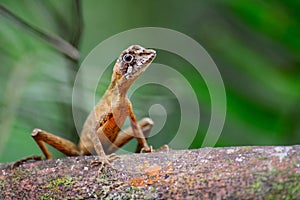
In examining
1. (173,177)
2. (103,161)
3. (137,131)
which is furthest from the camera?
(137,131)

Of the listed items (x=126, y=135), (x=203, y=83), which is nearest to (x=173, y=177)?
(x=126, y=135)

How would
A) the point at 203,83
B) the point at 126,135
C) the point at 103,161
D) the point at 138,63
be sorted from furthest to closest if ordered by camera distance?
the point at 203,83
the point at 126,135
the point at 138,63
the point at 103,161

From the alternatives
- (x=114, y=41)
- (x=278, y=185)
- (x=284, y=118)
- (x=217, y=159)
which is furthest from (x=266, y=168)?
(x=114, y=41)

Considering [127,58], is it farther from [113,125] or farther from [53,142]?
[53,142]

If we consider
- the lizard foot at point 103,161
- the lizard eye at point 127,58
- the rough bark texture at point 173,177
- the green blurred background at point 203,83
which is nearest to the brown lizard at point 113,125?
the lizard eye at point 127,58

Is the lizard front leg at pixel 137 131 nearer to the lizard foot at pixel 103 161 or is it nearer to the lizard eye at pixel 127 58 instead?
the lizard eye at pixel 127 58

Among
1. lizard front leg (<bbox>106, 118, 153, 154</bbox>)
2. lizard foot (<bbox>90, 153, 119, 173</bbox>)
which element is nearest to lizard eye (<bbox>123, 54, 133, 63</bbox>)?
lizard front leg (<bbox>106, 118, 153, 154</bbox>)

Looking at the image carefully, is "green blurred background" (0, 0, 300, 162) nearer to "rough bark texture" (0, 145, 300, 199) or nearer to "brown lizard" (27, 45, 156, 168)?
"brown lizard" (27, 45, 156, 168)
